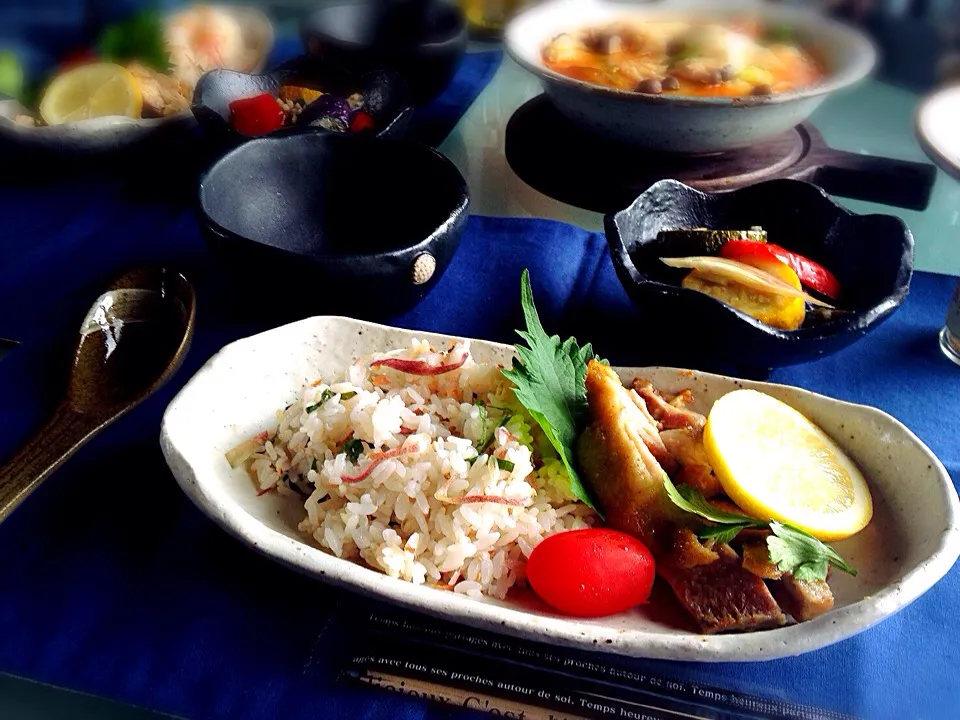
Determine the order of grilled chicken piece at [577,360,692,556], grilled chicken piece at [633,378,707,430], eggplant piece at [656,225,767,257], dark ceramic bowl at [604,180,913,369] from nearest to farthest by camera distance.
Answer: grilled chicken piece at [577,360,692,556]
grilled chicken piece at [633,378,707,430]
dark ceramic bowl at [604,180,913,369]
eggplant piece at [656,225,767,257]

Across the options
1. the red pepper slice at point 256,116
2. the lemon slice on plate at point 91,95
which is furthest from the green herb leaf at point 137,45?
the red pepper slice at point 256,116

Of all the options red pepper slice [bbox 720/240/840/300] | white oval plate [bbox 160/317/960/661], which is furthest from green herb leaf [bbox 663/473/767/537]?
red pepper slice [bbox 720/240/840/300]

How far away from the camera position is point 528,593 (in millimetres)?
747

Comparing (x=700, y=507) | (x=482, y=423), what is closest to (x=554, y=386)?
(x=482, y=423)

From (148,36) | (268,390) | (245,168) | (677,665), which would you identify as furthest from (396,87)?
(677,665)

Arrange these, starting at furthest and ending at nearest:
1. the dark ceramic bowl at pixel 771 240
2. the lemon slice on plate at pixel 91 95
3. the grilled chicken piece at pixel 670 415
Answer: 1. the lemon slice on plate at pixel 91 95
2. the dark ceramic bowl at pixel 771 240
3. the grilled chicken piece at pixel 670 415

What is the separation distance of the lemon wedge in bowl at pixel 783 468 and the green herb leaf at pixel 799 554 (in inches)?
0.8

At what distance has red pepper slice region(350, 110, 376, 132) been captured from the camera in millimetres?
1506

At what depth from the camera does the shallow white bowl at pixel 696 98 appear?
49.4 inches

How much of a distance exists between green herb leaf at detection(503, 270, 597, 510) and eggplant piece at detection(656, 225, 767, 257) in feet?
0.94

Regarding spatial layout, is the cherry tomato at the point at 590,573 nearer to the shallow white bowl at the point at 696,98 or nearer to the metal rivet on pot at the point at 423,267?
the metal rivet on pot at the point at 423,267

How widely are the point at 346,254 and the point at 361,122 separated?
1.73 ft

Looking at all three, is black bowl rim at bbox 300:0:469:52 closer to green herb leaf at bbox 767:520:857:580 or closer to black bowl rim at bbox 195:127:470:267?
black bowl rim at bbox 195:127:470:267

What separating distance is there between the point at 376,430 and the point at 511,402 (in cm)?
16
